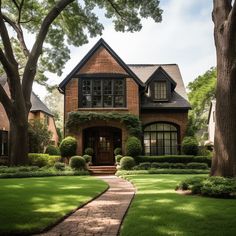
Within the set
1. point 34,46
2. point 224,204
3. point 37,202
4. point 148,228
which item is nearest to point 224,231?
→ point 148,228

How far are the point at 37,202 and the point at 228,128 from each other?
6.46 metres

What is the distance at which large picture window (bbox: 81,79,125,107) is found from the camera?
2603 cm

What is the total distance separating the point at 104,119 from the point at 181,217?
59.7ft

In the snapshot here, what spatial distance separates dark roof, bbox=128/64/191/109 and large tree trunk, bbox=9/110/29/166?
9755 millimetres

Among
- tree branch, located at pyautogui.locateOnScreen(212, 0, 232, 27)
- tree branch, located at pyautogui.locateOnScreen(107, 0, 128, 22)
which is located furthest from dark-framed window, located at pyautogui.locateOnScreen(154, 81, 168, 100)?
tree branch, located at pyautogui.locateOnScreen(212, 0, 232, 27)

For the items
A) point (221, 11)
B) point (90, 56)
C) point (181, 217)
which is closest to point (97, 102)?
point (90, 56)

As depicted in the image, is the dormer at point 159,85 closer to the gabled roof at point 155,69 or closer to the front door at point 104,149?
the gabled roof at point 155,69

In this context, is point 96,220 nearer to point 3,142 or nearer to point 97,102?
point 97,102

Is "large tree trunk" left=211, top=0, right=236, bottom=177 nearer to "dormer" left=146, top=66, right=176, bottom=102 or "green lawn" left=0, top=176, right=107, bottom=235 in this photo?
"green lawn" left=0, top=176, right=107, bottom=235

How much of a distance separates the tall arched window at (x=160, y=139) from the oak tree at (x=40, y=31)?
25.9 ft

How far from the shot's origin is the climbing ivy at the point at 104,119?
25.1m

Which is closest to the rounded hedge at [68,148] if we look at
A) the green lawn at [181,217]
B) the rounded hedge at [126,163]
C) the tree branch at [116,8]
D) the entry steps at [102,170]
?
the entry steps at [102,170]

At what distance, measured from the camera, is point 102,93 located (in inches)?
1025

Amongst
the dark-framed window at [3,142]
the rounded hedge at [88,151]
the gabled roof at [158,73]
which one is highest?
the gabled roof at [158,73]
